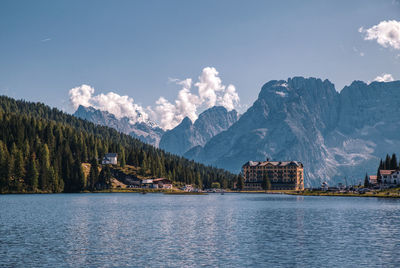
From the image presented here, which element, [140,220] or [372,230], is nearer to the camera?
[372,230]

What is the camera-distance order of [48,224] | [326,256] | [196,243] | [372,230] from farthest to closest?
[48,224]
[372,230]
[196,243]
[326,256]

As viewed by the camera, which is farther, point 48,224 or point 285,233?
point 48,224

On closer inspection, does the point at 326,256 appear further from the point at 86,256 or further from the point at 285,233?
the point at 86,256

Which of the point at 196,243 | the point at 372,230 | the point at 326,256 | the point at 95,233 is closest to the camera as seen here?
the point at 326,256

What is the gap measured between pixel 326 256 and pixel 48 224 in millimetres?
57494

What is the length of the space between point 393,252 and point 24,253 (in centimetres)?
4817

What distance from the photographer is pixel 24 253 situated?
58.8 m

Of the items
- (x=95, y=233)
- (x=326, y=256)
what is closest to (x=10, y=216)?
(x=95, y=233)

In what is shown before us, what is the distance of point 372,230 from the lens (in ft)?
276

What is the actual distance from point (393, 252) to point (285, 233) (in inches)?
882

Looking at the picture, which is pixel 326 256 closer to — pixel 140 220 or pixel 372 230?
Answer: pixel 372 230

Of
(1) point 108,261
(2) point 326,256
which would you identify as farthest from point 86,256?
(2) point 326,256

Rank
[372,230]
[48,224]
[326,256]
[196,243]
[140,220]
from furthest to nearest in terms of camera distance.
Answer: [140,220] < [48,224] < [372,230] < [196,243] < [326,256]

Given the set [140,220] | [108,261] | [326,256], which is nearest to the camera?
[108,261]
